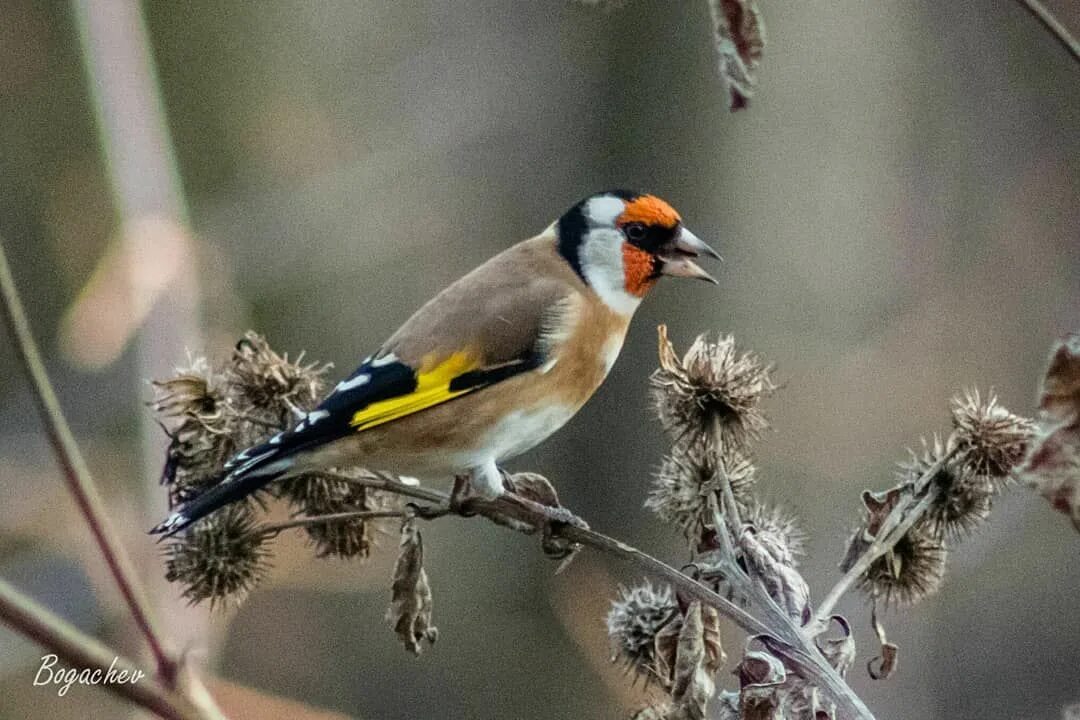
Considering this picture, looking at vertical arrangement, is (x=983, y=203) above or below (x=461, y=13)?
below

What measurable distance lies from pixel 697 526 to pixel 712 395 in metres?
0.23

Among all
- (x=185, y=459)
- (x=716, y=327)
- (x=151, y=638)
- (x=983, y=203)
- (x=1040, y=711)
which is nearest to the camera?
(x=151, y=638)

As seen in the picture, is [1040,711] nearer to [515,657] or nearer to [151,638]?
[515,657]

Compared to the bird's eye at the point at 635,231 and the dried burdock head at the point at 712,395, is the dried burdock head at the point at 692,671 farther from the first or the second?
the bird's eye at the point at 635,231

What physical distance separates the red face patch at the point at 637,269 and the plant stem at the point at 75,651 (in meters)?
1.72

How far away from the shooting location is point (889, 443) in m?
4.92

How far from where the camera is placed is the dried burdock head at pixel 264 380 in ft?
6.82

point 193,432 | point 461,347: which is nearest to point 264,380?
point 193,432

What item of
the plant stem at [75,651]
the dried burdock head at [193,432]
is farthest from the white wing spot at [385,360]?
the plant stem at [75,651]

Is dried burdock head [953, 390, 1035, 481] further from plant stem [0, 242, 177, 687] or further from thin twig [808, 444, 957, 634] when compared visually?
plant stem [0, 242, 177, 687]

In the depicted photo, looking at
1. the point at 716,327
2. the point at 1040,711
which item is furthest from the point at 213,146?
the point at 1040,711

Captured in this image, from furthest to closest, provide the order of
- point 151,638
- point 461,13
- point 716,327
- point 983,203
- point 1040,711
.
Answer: point 461,13
point 983,203
point 716,327
point 1040,711
point 151,638

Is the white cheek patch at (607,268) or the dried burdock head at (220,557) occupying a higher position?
the white cheek patch at (607,268)

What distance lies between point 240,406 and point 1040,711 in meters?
3.33
